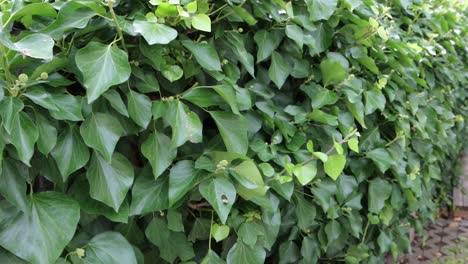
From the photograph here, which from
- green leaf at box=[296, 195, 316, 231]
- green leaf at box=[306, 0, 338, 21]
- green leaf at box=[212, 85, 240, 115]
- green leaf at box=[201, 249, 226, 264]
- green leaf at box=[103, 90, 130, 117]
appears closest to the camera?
green leaf at box=[103, 90, 130, 117]

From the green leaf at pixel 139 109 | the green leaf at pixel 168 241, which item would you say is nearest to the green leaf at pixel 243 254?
the green leaf at pixel 168 241

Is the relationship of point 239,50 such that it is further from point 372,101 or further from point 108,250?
point 372,101

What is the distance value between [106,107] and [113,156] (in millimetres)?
133

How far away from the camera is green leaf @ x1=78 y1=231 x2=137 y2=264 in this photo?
3.96 ft

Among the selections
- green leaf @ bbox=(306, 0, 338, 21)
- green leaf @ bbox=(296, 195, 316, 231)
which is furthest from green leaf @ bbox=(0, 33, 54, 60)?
green leaf @ bbox=(296, 195, 316, 231)

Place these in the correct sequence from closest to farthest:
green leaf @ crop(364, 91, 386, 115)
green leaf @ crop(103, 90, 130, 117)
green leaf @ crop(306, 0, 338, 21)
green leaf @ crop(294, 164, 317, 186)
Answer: green leaf @ crop(103, 90, 130, 117) < green leaf @ crop(294, 164, 317, 186) < green leaf @ crop(306, 0, 338, 21) < green leaf @ crop(364, 91, 386, 115)

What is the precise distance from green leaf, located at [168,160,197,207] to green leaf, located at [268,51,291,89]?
1.76 feet

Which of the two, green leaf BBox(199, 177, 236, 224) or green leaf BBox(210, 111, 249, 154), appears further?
green leaf BBox(210, 111, 249, 154)

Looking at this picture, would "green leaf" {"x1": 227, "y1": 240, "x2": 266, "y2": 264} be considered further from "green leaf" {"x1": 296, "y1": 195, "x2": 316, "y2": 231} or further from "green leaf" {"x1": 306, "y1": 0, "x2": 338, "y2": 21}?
"green leaf" {"x1": 306, "y1": 0, "x2": 338, "y2": 21}

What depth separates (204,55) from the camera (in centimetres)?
133

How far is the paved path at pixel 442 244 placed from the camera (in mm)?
4082

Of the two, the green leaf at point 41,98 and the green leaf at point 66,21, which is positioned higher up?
the green leaf at point 66,21

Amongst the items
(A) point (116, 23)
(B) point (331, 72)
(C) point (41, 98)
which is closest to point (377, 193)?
(B) point (331, 72)

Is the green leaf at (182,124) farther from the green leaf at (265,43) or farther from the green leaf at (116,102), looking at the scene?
the green leaf at (265,43)
